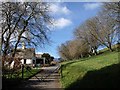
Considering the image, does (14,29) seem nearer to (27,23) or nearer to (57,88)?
(27,23)

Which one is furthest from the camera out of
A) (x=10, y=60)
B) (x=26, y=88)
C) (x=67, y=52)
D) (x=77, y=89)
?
(x=67, y=52)

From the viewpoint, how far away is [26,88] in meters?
16.4

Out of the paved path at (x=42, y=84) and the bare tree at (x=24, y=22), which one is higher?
the bare tree at (x=24, y=22)

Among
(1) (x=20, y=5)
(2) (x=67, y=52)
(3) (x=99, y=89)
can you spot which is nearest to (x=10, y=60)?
(3) (x=99, y=89)

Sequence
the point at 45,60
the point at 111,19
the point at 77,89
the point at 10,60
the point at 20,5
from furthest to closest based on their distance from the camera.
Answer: the point at 45,60 < the point at 111,19 < the point at 20,5 < the point at 10,60 < the point at 77,89

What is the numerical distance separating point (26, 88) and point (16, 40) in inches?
616

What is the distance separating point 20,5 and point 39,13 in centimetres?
444

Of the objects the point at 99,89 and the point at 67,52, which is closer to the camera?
the point at 99,89

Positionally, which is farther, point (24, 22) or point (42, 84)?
point (24, 22)

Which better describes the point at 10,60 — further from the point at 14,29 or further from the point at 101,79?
the point at 14,29

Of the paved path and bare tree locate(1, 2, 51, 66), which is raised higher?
bare tree locate(1, 2, 51, 66)

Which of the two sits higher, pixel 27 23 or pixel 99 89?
pixel 27 23

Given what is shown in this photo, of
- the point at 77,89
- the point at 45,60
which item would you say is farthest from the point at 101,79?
the point at 45,60

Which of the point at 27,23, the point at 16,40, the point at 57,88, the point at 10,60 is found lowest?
the point at 57,88
